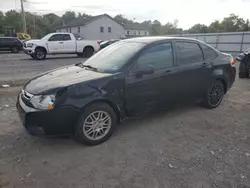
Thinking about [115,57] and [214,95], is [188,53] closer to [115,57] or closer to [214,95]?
[214,95]

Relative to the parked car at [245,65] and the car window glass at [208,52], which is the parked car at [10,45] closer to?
the parked car at [245,65]

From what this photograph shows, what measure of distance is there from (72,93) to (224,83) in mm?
3591

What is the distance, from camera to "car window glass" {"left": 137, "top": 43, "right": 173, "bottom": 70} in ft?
12.8

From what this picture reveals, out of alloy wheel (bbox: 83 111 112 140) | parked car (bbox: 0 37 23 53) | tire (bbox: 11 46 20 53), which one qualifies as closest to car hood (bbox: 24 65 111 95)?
alloy wheel (bbox: 83 111 112 140)

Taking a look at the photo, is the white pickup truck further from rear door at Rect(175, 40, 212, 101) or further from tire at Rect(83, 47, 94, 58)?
rear door at Rect(175, 40, 212, 101)

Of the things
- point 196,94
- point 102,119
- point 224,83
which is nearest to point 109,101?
point 102,119

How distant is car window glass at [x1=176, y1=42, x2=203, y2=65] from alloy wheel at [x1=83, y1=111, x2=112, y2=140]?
1791 mm

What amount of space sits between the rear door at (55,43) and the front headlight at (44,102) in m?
13.7

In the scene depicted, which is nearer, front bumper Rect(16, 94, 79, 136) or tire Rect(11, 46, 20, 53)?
front bumper Rect(16, 94, 79, 136)

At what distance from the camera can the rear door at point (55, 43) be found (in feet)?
52.2

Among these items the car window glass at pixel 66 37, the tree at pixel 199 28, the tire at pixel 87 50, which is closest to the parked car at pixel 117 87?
the car window glass at pixel 66 37

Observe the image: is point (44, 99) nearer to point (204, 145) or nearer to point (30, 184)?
point (30, 184)

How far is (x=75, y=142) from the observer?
3.65 meters

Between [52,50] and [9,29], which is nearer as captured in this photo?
[52,50]
